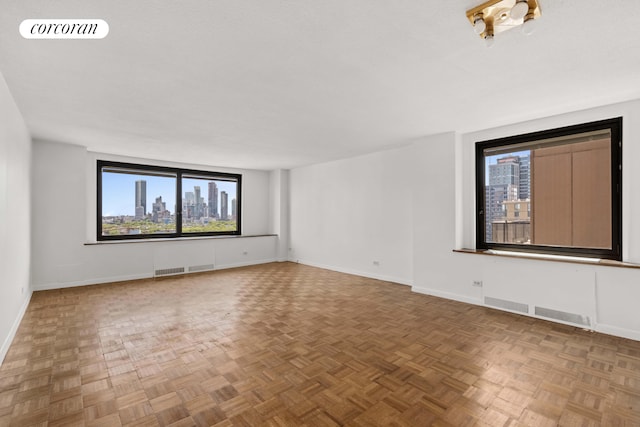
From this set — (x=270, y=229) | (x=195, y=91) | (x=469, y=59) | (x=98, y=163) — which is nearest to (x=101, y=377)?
(x=195, y=91)

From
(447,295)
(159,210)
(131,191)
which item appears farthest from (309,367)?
(131,191)

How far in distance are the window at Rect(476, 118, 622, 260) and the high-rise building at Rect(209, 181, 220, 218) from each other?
18.8 ft

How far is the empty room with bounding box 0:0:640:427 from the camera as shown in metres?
1.84

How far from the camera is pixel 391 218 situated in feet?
17.9

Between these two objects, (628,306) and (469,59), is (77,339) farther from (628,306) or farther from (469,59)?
(628,306)

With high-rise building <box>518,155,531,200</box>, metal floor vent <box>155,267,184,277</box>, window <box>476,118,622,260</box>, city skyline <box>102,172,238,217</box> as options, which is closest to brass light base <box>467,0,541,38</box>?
window <box>476,118,622,260</box>

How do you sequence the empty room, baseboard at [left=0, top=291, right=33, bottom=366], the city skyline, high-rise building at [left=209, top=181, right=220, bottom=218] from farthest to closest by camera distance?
1. high-rise building at [left=209, top=181, right=220, bottom=218]
2. the city skyline
3. baseboard at [left=0, top=291, right=33, bottom=366]
4. the empty room

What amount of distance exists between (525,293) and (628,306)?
878 millimetres

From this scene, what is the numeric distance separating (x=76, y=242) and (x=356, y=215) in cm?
503

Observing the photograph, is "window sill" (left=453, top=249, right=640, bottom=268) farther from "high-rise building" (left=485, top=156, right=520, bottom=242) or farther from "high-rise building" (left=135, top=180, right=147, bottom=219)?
"high-rise building" (left=135, top=180, right=147, bottom=219)

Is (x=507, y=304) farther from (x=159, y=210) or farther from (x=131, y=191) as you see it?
(x=131, y=191)

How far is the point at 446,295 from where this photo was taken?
4.36 m

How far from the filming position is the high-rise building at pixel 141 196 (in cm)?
613

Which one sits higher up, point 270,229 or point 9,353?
point 270,229
